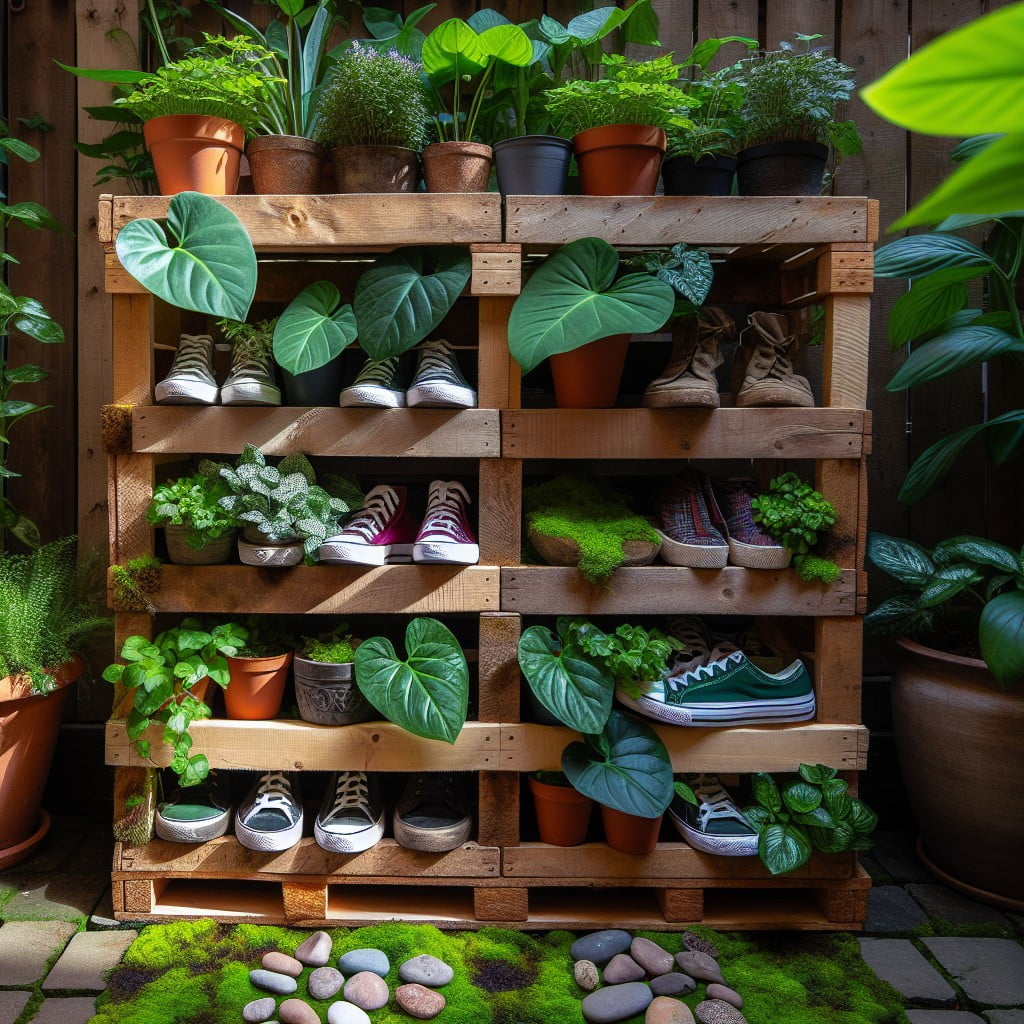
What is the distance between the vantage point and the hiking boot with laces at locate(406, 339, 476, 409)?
1.72m

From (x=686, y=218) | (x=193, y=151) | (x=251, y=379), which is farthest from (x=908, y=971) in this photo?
(x=193, y=151)

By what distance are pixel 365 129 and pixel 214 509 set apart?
826mm

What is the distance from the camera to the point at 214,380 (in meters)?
1.82

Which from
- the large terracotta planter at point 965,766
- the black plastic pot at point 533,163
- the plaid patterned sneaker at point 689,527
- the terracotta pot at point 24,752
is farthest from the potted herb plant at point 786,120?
the terracotta pot at point 24,752

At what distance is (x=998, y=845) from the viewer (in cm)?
186

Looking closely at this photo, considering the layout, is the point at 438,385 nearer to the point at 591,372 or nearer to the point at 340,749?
the point at 591,372

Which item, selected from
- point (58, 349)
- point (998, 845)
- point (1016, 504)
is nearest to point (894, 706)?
point (998, 845)

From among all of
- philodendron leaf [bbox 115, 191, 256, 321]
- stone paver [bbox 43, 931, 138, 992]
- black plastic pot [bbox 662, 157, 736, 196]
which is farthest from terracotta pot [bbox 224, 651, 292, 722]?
black plastic pot [bbox 662, 157, 736, 196]

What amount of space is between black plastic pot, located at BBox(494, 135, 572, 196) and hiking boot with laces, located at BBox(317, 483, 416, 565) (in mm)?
703

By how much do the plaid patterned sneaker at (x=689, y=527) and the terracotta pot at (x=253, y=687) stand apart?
867mm

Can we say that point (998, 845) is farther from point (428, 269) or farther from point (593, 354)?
point (428, 269)

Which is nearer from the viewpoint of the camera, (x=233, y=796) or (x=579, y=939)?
(x=579, y=939)

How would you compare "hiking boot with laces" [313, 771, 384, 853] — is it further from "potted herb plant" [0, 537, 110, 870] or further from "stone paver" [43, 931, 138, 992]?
"potted herb plant" [0, 537, 110, 870]

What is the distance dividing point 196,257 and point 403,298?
39cm
